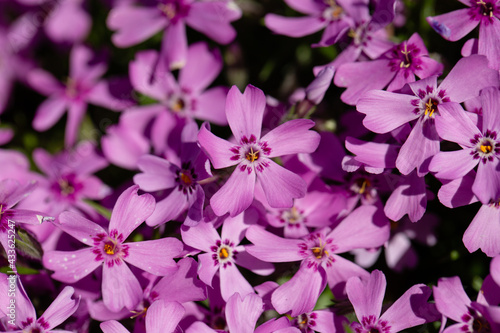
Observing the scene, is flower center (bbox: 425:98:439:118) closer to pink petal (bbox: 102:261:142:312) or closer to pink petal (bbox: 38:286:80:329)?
pink petal (bbox: 102:261:142:312)

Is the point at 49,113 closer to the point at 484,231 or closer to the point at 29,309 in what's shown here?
the point at 29,309

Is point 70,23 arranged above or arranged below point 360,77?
above

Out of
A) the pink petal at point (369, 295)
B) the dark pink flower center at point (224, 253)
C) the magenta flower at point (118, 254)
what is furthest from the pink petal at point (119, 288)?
the pink petal at point (369, 295)

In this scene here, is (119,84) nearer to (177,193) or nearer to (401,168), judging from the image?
(177,193)

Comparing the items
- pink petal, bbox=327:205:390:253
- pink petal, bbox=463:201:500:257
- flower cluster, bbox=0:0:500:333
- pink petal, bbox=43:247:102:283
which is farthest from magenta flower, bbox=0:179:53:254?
pink petal, bbox=463:201:500:257

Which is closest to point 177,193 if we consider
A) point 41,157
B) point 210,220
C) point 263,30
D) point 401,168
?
point 210,220

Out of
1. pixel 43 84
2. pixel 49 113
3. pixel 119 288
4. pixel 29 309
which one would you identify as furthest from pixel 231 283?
pixel 43 84

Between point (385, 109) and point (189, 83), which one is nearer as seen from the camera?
point (385, 109)
